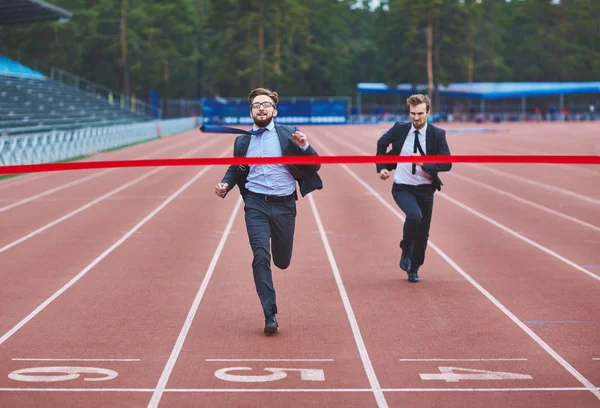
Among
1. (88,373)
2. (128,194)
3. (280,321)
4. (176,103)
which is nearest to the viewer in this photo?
(88,373)

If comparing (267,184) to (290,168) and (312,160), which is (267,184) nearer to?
(290,168)

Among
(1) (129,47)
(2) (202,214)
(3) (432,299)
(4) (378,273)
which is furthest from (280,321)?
(1) (129,47)

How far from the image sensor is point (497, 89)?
313 ft

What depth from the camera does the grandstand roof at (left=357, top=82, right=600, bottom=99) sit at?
3686 inches

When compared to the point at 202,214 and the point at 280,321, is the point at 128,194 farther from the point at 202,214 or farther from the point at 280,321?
the point at 280,321

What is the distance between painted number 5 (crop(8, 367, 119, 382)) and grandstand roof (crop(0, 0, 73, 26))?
34.8 meters

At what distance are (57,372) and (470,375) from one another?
276 cm

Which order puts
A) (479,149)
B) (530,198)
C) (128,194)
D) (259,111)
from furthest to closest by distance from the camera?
(479,149)
(128,194)
(530,198)
(259,111)

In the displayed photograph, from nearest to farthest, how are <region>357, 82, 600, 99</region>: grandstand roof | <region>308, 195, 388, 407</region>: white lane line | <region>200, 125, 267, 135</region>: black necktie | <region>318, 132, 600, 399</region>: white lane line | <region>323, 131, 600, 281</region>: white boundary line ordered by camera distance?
1. <region>308, 195, 388, 407</region>: white lane line
2. <region>318, 132, 600, 399</region>: white lane line
3. <region>200, 125, 267, 135</region>: black necktie
4. <region>323, 131, 600, 281</region>: white boundary line
5. <region>357, 82, 600, 99</region>: grandstand roof

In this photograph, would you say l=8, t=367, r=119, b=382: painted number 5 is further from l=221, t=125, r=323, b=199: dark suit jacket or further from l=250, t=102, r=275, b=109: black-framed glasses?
l=250, t=102, r=275, b=109: black-framed glasses

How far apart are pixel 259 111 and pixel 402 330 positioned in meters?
2.11

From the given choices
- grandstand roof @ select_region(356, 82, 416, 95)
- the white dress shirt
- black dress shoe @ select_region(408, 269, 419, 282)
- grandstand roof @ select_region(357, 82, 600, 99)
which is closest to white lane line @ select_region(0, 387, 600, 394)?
the white dress shirt

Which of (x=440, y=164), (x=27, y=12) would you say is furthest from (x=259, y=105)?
(x=27, y=12)

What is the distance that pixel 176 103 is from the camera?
89.2m
